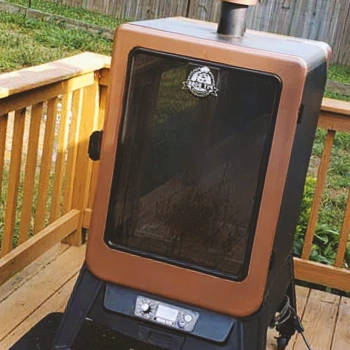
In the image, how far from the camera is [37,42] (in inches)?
352

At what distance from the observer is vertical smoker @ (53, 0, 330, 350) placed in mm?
2230

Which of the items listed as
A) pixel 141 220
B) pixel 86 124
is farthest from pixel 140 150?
pixel 86 124

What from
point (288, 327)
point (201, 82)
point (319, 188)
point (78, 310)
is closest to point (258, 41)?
point (201, 82)

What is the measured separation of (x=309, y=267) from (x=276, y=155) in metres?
1.48

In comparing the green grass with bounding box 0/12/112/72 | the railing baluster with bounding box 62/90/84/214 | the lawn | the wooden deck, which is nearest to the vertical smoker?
the wooden deck

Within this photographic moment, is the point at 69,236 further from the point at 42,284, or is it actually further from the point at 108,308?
the point at 108,308

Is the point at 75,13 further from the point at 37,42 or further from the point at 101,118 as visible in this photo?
the point at 101,118

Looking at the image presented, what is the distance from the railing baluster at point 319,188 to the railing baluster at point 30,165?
4.06 feet

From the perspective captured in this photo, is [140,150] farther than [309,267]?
No

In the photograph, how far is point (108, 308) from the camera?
245 cm

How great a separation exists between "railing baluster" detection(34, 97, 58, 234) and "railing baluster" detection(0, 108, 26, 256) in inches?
9.9

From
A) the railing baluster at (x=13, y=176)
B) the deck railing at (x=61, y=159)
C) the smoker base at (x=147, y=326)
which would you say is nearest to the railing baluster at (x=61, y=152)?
the deck railing at (x=61, y=159)

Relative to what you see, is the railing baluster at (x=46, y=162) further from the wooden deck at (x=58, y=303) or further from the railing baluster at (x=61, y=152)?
the wooden deck at (x=58, y=303)

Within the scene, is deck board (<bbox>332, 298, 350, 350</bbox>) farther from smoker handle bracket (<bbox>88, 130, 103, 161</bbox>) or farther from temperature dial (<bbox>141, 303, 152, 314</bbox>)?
smoker handle bracket (<bbox>88, 130, 103, 161</bbox>)
